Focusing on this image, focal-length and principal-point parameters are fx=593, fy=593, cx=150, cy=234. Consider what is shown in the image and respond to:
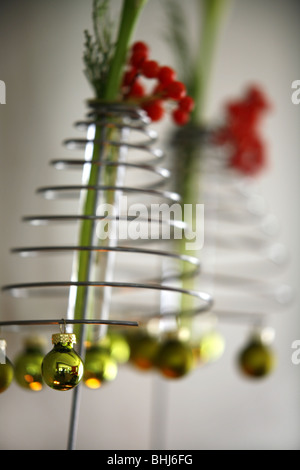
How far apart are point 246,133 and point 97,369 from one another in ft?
2.15

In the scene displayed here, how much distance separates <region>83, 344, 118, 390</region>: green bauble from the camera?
802 millimetres

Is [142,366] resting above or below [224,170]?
below

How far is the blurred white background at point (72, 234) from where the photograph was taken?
Result: 3.74ft

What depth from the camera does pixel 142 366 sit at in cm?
110

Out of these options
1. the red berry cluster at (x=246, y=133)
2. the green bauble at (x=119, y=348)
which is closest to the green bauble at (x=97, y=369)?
the green bauble at (x=119, y=348)

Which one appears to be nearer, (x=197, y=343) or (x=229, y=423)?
(x=197, y=343)

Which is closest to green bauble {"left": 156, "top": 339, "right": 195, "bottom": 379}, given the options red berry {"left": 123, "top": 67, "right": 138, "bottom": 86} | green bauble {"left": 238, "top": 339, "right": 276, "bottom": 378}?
green bauble {"left": 238, "top": 339, "right": 276, "bottom": 378}

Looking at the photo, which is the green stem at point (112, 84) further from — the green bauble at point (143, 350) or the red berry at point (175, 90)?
the green bauble at point (143, 350)

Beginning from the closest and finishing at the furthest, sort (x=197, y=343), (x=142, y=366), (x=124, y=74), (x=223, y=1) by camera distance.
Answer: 1. (x=124, y=74)
2. (x=142, y=366)
3. (x=197, y=343)
4. (x=223, y=1)

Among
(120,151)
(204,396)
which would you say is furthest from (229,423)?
(120,151)

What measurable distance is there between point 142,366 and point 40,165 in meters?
0.44

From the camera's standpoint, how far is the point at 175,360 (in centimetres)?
94

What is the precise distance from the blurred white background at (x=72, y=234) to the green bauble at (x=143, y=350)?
0.20 metres

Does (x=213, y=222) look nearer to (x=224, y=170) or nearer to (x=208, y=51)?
(x=224, y=170)
